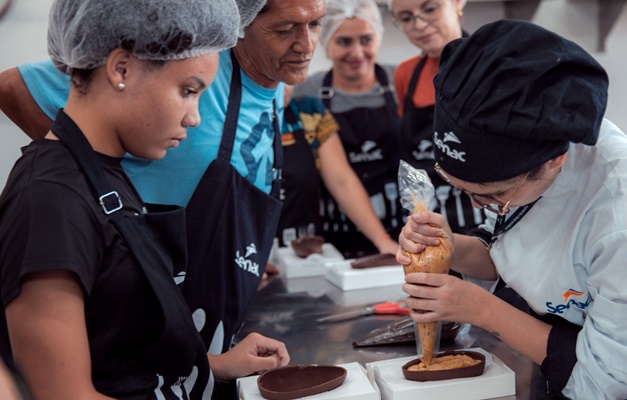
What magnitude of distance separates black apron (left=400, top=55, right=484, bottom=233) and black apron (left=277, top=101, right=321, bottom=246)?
407 mm

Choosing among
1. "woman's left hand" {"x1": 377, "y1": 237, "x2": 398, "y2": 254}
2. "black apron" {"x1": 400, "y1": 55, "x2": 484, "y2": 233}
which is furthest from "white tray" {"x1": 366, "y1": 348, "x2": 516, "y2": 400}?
"black apron" {"x1": 400, "y1": 55, "x2": 484, "y2": 233}

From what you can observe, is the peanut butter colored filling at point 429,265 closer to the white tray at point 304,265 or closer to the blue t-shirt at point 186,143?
the blue t-shirt at point 186,143

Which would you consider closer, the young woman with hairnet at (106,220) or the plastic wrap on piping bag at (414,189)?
the young woman with hairnet at (106,220)

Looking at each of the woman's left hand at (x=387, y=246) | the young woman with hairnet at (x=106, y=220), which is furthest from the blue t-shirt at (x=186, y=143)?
the woman's left hand at (x=387, y=246)

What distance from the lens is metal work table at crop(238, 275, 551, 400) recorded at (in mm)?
1449

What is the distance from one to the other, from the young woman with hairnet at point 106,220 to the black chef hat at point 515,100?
0.45 metres

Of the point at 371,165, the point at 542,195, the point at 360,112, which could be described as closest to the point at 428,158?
the point at 371,165

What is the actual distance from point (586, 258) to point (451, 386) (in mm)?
339

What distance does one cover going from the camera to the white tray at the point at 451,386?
4.03ft

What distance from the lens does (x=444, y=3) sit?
103 inches

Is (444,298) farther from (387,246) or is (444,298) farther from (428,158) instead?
(428,158)

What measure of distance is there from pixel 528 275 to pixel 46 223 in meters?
0.90

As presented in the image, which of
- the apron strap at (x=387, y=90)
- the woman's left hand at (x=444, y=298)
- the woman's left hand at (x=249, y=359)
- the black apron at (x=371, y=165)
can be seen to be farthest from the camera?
the apron strap at (x=387, y=90)

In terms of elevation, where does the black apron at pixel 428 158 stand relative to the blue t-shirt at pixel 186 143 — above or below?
below
